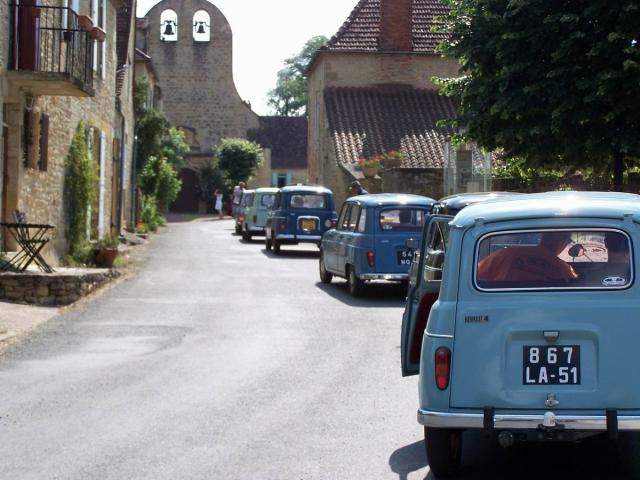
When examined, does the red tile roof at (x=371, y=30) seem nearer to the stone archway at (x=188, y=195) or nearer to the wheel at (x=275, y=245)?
the wheel at (x=275, y=245)

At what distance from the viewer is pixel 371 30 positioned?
133ft

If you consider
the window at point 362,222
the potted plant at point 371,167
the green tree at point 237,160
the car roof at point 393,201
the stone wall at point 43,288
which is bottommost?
the stone wall at point 43,288

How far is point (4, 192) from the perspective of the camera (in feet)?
58.4

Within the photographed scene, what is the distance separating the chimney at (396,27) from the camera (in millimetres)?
39625

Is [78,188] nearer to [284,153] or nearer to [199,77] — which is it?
[199,77]

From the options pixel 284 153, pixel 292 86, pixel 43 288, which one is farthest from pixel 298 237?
pixel 292 86

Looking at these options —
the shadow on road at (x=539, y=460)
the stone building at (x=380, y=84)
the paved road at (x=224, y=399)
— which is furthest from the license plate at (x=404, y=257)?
the stone building at (x=380, y=84)

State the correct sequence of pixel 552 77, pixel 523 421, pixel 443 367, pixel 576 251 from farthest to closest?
1. pixel 552 77
2. pixel 576 251
3. pixel 443 367
4. pixel 523 421

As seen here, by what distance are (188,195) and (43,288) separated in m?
47.0

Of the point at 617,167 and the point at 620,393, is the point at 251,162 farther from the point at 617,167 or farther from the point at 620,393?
the point at 620,393

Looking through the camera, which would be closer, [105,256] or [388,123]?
[105,256]

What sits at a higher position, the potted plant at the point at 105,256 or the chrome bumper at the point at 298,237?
the chrome bumper at the point at 298,237

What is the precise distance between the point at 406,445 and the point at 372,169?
23905 mm

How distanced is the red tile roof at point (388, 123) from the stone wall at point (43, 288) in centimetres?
1896
